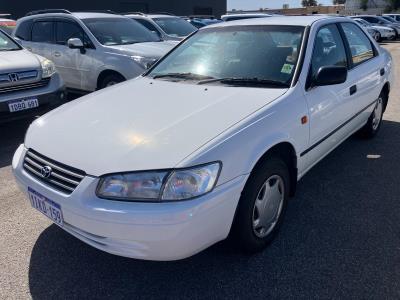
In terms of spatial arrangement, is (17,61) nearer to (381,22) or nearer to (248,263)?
(248,263)

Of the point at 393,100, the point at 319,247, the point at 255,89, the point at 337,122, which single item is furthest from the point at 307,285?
the point at 393,100

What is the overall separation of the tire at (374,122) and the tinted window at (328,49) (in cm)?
134

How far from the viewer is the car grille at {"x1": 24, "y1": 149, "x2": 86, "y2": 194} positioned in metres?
2.31

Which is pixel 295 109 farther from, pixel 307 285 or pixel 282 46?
pixel 307 285

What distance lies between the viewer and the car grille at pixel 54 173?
2314 millimetres

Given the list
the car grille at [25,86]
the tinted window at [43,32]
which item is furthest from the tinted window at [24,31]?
the car grille at [25,86]

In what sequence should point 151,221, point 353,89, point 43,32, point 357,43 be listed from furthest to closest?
1. point 43,32
2. point 357,43
3. point 353,89
4. point 151,221

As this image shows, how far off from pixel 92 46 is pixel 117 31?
693 mm

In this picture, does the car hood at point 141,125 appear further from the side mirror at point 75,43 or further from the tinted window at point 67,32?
the tinted window at point 67,32

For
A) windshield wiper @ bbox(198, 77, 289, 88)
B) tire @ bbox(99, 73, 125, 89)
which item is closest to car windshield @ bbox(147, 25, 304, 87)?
windshield wiper @ bbox(198, 77, 289, 88)

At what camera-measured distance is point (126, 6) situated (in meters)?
25.6

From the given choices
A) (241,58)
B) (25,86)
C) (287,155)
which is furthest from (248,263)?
(25,86)

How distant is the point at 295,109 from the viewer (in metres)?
2.87

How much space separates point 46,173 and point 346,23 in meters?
3.46
